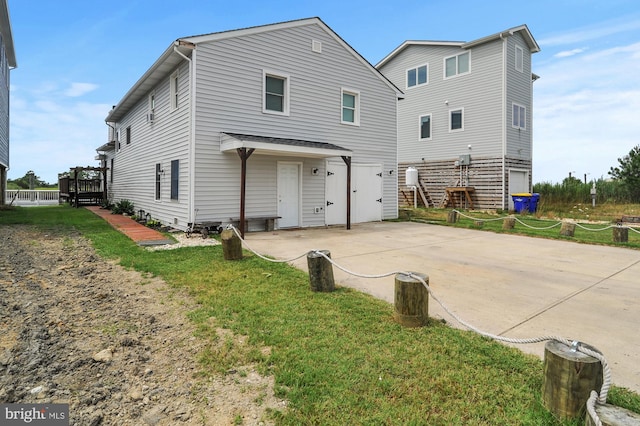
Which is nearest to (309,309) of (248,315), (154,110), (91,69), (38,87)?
(248,315)

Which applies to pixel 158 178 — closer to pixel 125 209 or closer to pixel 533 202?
pixel 125 209

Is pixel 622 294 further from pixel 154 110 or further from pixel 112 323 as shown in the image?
pixel 154 110

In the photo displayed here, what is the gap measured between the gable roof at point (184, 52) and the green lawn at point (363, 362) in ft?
24.9

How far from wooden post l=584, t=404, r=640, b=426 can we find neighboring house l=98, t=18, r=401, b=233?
8512mm

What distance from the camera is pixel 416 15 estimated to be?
1391 centimetres

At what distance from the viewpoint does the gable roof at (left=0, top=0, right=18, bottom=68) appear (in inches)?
578

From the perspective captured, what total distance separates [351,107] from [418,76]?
34.6ft

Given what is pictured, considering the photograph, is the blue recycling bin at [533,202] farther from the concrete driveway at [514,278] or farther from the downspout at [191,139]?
the downspout at [191,139]

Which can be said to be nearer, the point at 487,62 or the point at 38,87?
the point at 487,62

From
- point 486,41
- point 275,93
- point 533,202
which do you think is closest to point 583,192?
point 533,202

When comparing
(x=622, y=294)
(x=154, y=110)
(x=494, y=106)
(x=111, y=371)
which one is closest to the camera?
(x=111, y=371)

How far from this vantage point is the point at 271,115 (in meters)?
11.2

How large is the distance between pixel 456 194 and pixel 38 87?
1066 inches

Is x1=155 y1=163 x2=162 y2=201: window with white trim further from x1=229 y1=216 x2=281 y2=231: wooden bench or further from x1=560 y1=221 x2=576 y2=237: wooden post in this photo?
x1=560 y1=221 x2=576 y2=237: wooden post
